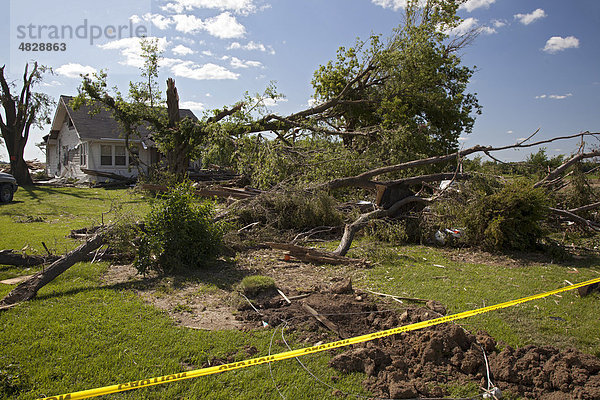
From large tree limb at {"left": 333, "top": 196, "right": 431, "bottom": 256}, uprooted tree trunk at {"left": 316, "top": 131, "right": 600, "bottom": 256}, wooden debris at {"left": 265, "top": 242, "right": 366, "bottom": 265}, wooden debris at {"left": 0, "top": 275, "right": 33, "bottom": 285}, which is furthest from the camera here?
uprooted tree trunk at {"left": 316, "top": 131, "right": 600, "bottom": 256}

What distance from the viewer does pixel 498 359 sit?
10.9 feet

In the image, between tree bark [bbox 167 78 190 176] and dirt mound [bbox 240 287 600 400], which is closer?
dirt mound [bbox 240 287 600 400]

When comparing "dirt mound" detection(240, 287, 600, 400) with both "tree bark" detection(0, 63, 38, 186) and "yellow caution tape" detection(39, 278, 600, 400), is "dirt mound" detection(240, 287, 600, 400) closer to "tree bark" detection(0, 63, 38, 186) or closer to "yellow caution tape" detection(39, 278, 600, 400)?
"yellow caution tape" detection(39, 278, 600, 400)

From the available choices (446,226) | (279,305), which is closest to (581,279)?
(446,226)

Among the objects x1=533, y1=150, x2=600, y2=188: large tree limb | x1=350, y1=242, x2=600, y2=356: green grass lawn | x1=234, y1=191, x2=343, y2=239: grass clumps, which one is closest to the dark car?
x1=234, y1=191, x2=343, y2=239: grass clumps

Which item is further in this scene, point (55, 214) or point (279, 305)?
point (55, 214)

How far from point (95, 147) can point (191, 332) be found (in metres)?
23.6

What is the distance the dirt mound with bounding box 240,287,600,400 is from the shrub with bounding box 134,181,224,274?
8.85 feet

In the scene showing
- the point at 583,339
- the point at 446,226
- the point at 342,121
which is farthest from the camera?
the point at 342,121

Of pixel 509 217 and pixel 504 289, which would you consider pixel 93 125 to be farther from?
pixel 504 289

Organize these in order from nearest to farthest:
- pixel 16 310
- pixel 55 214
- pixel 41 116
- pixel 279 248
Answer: pixel 16 310
pixel 279 248
pixel 55 214
pixel 41 116

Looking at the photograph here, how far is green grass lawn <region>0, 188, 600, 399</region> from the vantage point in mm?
3068

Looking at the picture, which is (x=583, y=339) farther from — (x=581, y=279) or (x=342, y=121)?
(x=342, y=121)

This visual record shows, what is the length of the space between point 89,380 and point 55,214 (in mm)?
10680
